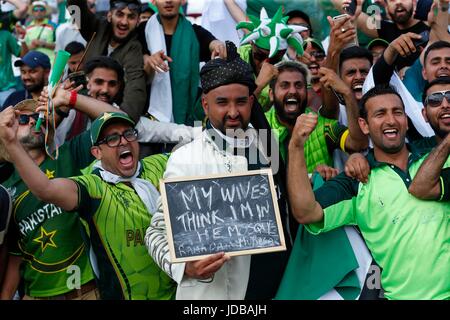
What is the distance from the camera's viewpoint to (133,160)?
18.4ft

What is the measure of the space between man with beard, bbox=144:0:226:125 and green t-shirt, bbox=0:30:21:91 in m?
2.75

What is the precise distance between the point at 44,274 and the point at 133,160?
3.16 ft

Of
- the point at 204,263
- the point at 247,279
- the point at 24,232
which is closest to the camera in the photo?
the point at 204,263

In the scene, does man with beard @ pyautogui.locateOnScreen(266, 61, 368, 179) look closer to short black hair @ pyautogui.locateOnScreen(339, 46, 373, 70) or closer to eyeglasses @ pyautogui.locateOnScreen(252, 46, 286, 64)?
eyeglasses @ pyautogui.locateOnScreen(252, 46, 286, 64)

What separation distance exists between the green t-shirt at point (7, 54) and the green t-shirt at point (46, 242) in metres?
3.92

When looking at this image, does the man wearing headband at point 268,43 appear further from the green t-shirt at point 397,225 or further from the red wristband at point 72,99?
the green t-shirt at point 397,225

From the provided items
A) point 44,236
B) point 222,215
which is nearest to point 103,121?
point 44,236

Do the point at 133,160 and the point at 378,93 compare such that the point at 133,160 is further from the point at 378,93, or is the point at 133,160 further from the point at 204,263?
the point at 378,93

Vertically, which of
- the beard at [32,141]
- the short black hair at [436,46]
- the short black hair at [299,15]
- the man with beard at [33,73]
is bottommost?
the beard at [32,141]

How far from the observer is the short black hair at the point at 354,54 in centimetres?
684

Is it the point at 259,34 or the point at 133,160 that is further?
the point at 259,34

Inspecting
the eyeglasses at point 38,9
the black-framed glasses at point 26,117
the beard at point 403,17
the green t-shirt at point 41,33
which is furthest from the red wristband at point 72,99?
the eyeglasses at point 38,9
